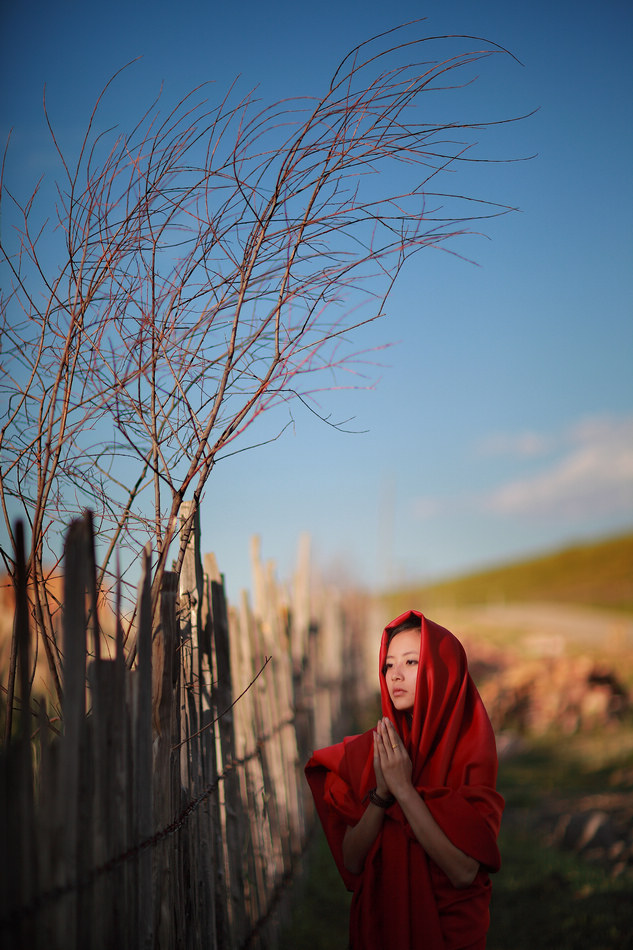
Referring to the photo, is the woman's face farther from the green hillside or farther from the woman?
the green hillside

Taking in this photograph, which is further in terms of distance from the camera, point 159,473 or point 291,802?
point 291,802

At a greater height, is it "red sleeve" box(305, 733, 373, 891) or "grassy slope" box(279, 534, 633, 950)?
"red sleeve" box(305, 733, 373, 891)

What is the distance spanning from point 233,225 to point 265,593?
2317 mm

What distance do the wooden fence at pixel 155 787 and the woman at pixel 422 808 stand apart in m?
0.44

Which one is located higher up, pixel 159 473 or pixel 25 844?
pixel 159 473

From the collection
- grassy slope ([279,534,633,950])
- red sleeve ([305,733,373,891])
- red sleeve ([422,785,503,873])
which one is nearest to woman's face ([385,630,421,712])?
red sleeve ([305,733,373,891])

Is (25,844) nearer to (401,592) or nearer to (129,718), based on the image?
(129,718)

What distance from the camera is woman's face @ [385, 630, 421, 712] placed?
219 cm

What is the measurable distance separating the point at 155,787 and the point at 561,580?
3412 inches

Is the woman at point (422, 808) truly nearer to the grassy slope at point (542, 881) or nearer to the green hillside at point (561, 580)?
the grassy slope at point (542, 881)

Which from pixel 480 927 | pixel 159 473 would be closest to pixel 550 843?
pixel 480 927

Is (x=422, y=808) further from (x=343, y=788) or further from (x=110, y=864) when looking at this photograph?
Answer: (x=110, y=864)

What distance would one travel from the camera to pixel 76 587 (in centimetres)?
152

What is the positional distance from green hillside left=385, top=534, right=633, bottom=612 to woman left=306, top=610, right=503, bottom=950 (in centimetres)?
6363
